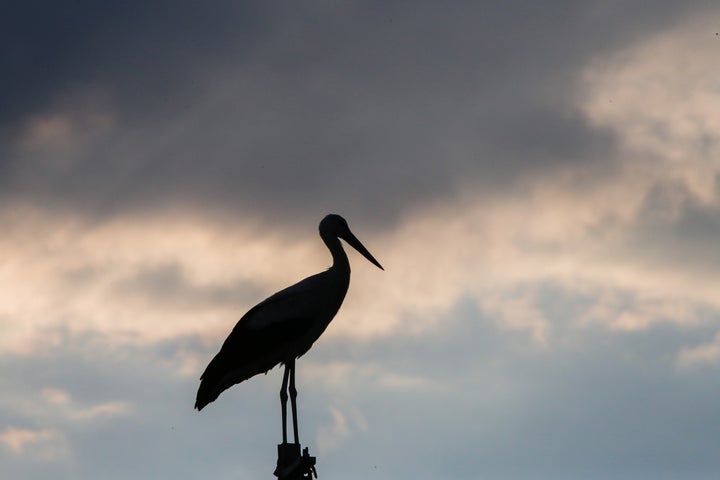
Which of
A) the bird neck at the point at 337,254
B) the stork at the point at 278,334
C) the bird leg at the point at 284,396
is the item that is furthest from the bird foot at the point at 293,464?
the bird neck at the point at 337,254

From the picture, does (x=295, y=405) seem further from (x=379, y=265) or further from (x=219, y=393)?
(x=379, y=265)

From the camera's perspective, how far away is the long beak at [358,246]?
18.6m

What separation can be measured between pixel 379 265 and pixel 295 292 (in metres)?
1.78

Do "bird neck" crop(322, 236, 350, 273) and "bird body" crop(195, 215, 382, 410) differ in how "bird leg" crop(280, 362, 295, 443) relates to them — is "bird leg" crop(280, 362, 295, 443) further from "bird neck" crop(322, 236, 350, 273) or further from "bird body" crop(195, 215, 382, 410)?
"bird neck" crop(322, 236, 350, 273)

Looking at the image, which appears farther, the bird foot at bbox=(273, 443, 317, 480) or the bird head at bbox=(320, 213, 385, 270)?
the bird head at bbox=(320, 213, 385, 270)

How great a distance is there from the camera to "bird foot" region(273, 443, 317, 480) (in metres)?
13.0

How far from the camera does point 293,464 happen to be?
1306 cm

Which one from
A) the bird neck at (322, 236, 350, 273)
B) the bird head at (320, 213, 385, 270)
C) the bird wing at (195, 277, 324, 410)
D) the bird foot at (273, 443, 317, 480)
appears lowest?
the bird foot at (273, 443, 317, 480)

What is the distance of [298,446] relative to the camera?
13312mm

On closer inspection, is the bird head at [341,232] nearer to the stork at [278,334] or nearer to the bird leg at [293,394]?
the stork at [278,334]

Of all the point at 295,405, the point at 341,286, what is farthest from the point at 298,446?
the point at 341,286

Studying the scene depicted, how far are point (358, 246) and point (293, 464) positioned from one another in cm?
620

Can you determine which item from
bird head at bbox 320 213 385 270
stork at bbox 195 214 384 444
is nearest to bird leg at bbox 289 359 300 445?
stork at bbox 195 214 384 444

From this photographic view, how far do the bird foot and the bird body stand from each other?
158 inches
